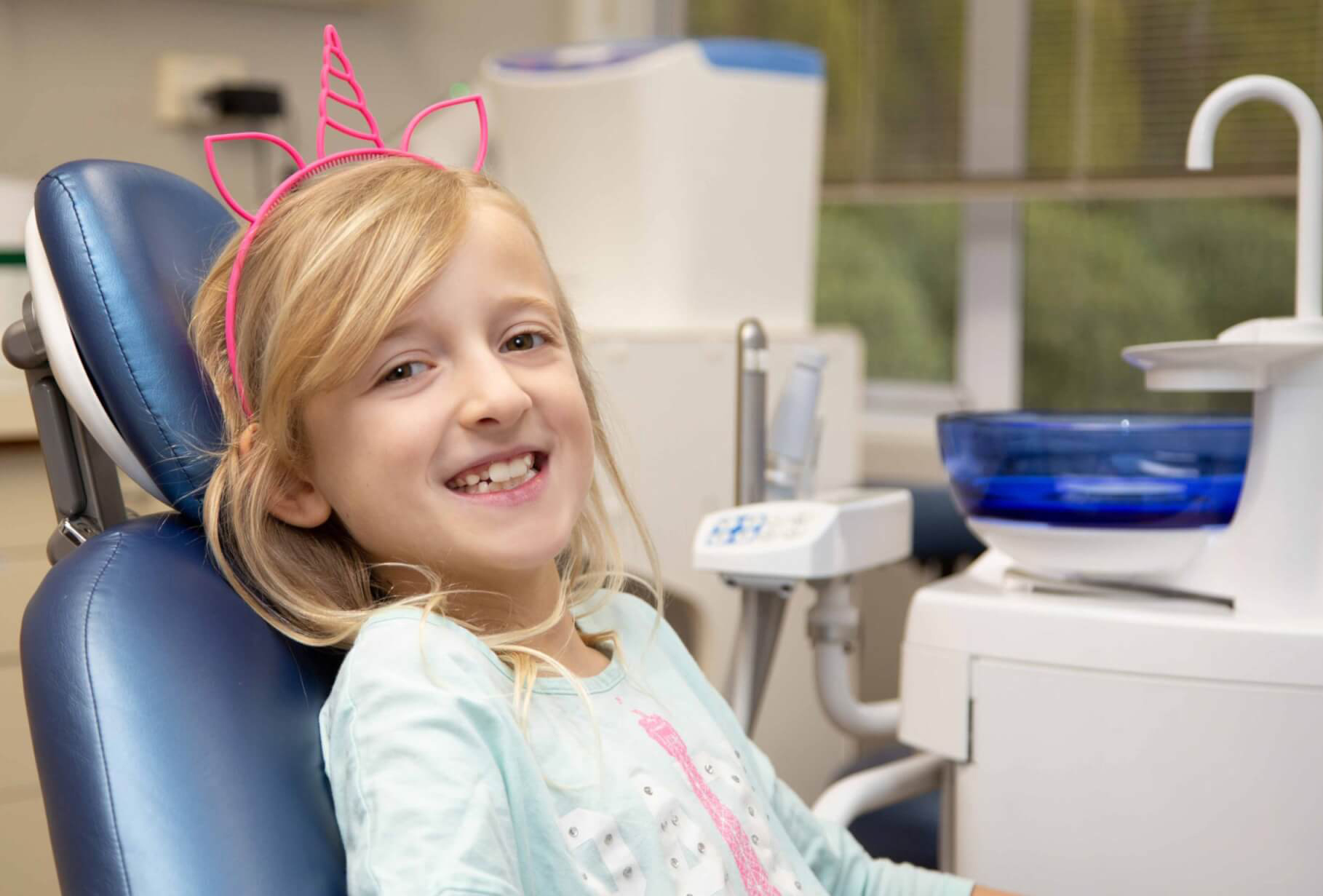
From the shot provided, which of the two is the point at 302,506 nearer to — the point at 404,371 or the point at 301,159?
the point at 404,371

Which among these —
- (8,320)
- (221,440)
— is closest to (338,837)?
(221,440)

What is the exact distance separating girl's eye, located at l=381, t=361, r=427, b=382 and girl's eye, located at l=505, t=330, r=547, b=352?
0.20 feet

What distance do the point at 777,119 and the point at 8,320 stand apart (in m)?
1.03

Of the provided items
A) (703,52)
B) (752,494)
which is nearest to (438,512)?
(752,494)

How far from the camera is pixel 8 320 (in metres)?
1.40

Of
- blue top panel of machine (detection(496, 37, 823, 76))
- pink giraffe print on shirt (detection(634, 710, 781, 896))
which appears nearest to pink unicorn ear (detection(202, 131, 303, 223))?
pink giraffe print on shirt (detection(634, 710, 781, 896))

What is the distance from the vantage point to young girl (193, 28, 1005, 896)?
71 cm

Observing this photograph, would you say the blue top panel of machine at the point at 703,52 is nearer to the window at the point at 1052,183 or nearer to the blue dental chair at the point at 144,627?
the window at the point at 1052,183

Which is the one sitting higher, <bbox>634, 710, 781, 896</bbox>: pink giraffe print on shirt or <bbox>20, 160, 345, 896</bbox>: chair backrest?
<bbox>20, 160, 345, 896</bbox>: chair backrest

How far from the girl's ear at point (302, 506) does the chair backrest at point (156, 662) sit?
0.05m

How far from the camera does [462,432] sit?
0.76 m

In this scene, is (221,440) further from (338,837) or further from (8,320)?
(8,320)

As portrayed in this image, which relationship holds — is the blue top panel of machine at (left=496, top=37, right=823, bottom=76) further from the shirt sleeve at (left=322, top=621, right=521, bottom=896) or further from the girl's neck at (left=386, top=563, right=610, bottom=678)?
the shirt sleeve at (left=322, top=621, right=521, bottom=896)

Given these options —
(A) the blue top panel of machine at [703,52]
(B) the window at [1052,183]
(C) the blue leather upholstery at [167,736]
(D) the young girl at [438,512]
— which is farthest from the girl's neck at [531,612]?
(B) the window at [1052,183]
